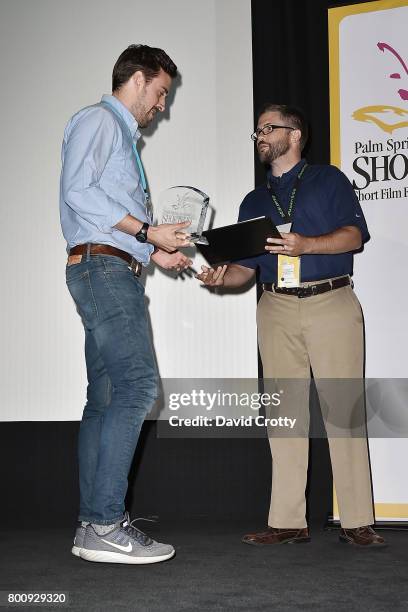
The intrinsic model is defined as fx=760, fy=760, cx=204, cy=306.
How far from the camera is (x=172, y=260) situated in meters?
2.74

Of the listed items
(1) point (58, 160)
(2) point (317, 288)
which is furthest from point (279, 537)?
(1) point (58, 160)

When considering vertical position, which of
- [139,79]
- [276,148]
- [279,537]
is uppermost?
[139,79]

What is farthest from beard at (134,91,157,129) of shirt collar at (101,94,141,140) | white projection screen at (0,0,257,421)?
white projection screen at (0,0,257,421)

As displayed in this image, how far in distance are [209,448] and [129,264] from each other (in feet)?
4.52

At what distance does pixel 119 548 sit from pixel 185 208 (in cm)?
117

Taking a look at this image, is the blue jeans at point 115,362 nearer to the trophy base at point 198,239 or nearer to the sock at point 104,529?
the sock at point 104,529

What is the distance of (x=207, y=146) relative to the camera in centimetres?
366

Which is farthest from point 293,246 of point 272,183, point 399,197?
point 399,197

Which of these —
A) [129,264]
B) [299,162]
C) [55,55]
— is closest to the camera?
[129,264]

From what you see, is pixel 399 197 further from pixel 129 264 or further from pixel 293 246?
pixel 129 264

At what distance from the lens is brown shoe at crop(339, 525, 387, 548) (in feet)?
8.86

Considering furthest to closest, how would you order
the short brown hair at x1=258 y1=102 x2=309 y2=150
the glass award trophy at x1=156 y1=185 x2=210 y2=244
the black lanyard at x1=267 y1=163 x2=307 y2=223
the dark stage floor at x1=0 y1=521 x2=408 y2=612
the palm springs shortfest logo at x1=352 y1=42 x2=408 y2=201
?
the palm springs shortfest logo at x1=352 y1=42 x2=408 y2=201
the short brown hair at x1=258 y1=102 x2=309 y2=150
the black lanyard at x1=267 y1=163 x2=307 y2=223
the glass award trophy at x1=156 y1=185 x2=210 y2=244
the dark stage floor at x1=0 y1=521 x2=408 y2=612

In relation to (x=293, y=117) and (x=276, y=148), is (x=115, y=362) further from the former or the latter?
(x=293, y=117)

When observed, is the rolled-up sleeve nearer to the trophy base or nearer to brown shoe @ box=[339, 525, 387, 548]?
the trophy base
